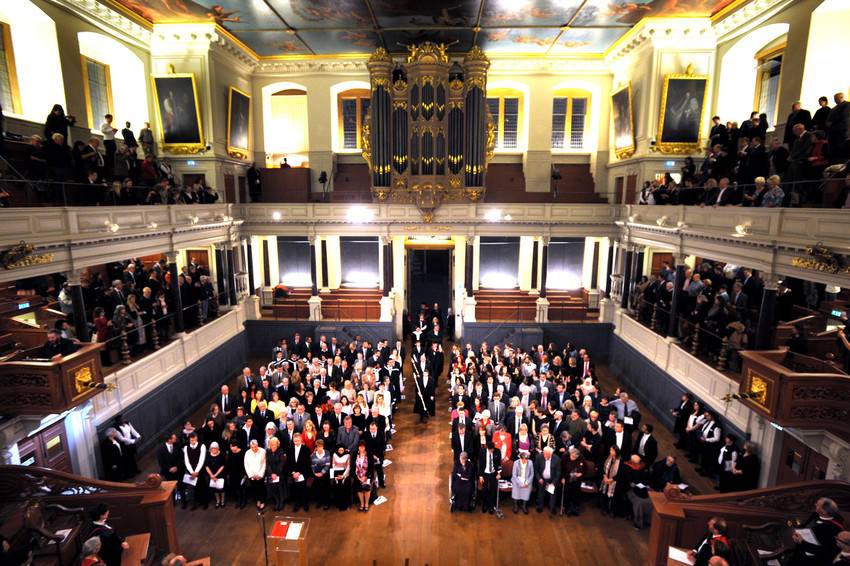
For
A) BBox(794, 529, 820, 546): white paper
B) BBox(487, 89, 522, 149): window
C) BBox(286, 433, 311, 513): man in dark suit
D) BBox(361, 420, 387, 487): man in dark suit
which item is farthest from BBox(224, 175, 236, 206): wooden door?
BBox(794, 529, 820, 546): white paper

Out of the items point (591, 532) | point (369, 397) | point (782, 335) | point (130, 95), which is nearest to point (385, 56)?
point (130, 95)

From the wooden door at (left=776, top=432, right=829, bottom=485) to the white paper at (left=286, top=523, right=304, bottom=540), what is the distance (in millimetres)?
7721

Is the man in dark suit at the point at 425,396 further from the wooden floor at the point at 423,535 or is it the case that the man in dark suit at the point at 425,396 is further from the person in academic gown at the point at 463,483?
the person in academic gown at the point at 463,483

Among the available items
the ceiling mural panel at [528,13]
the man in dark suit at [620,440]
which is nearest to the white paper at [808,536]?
the man in dark suit at [620,440]

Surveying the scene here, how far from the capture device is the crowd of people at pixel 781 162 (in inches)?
315

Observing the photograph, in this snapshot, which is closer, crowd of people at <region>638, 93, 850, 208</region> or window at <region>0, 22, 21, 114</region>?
crowd of people at <region>638, 93, 850, 208</region>

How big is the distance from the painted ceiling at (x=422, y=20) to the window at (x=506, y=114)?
6.83 feet

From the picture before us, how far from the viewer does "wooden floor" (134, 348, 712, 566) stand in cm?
696

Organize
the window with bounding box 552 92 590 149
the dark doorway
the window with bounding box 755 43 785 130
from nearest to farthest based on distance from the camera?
1. the window with bounding box 755 43 785 130
2. the window with bounding box 552 92 590 149
3. the dark doorway

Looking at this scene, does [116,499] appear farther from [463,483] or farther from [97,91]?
[97,91]

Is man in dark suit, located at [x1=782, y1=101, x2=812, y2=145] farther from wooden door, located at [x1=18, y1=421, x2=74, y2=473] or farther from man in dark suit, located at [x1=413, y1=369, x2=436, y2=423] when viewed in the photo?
wooden door, located at [x1=18, y1=421, x2=74, y2=473]

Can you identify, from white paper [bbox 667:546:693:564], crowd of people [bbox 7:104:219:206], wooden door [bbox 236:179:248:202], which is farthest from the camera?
wooden door [bbox 236:179:248:202]

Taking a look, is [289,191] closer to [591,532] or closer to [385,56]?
[385,56]

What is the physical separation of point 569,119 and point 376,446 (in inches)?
578
